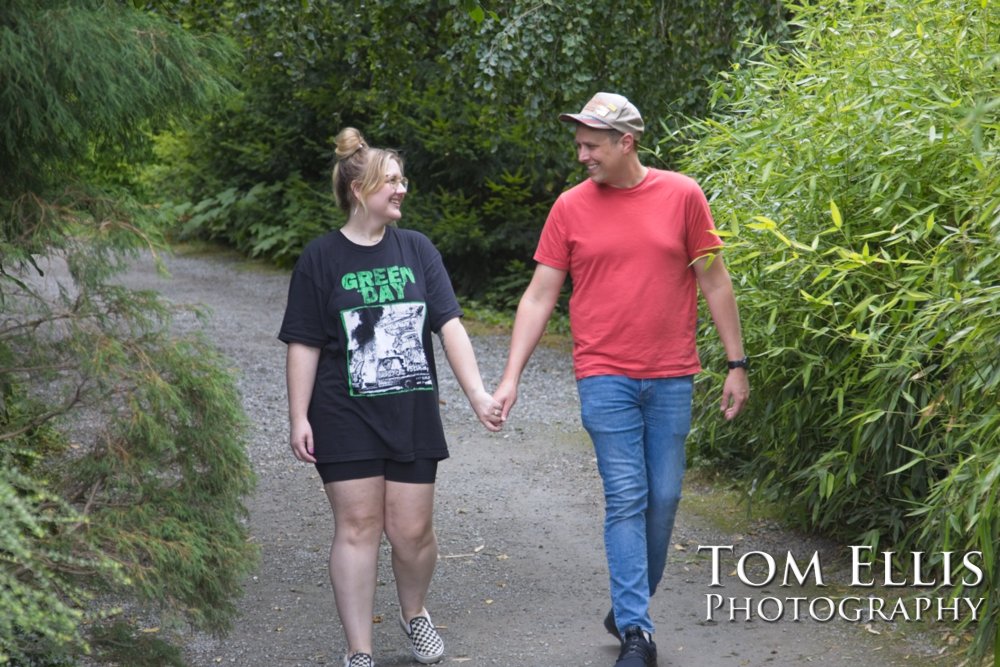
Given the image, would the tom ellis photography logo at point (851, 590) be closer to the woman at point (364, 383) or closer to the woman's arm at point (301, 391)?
the woman at point (364, 383)

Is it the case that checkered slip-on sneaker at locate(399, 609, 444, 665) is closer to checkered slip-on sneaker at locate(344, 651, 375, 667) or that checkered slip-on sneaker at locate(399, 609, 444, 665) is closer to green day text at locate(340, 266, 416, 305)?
checkered slip-on sneaker at locate(344, 651, 375, 667)

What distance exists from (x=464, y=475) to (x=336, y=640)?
106 inches

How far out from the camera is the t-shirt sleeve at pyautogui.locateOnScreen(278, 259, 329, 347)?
434 cm

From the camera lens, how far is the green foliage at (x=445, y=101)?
28.9 feet

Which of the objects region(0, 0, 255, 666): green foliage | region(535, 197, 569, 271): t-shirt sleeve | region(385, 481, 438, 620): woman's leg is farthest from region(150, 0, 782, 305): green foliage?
region(385, 481, 438, 620): woman's leg

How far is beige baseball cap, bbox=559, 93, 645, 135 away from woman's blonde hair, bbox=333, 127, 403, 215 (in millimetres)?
649

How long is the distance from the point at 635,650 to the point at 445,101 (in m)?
9.49

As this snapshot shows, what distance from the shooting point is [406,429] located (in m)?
4.33

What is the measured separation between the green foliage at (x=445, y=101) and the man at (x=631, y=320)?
7.27 ft

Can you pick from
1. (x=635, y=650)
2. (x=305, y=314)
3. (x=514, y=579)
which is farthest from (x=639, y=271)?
(x=514, y=579)

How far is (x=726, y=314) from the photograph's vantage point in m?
4.48

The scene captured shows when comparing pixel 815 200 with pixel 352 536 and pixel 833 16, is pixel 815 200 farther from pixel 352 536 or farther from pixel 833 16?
pixel 352 536

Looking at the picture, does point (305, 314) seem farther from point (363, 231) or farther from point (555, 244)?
point (555, 244)

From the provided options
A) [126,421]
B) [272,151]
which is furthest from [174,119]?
[272,151]
